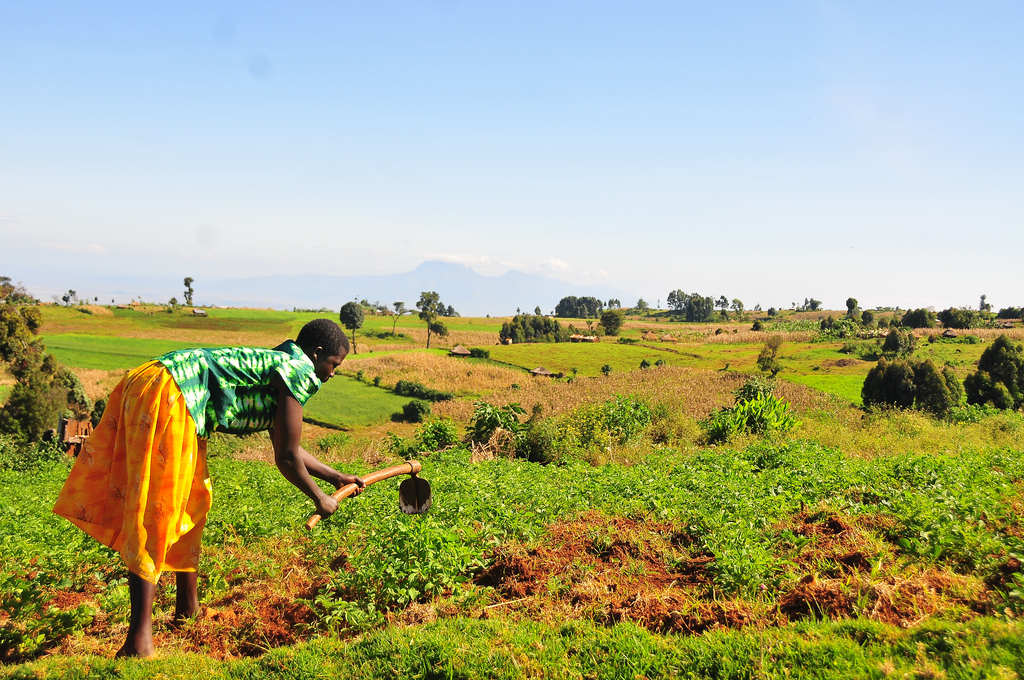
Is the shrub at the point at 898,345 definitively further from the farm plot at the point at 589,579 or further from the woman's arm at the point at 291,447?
the woman's arm at the point at 291,447

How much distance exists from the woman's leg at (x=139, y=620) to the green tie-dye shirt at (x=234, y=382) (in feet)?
2.93

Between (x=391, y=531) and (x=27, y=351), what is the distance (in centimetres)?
2742

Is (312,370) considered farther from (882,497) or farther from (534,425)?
(534,425)

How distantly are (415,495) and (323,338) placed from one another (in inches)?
56.0

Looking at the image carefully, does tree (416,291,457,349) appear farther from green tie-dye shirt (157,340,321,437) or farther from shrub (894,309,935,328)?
green tie-dye shirt (157,340,321,437)

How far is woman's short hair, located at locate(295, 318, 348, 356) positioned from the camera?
375 centimetres

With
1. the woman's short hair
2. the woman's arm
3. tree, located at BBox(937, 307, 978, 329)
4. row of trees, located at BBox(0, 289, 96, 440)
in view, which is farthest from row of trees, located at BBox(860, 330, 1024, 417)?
tree, located at BBox(937, 307, 978, 329)

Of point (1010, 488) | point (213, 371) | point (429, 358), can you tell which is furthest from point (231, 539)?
point (429, 358)

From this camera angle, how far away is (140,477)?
10.7 feet

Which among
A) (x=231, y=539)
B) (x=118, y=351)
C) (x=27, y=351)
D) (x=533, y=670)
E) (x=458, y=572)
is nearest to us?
(x=533, y=670)

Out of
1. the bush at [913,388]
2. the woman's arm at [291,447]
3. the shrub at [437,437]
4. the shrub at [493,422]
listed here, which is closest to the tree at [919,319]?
the bush at [913,388]

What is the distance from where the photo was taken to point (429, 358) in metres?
41.9

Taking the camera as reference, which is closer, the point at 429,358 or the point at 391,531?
the point at 391,531

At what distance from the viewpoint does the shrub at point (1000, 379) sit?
20.2 metres
